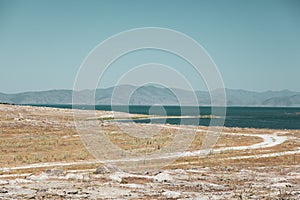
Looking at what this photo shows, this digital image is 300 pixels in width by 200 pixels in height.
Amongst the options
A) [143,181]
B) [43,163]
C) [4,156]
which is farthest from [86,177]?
[4,156]

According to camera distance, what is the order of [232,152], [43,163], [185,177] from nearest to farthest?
[185,177], [43,163], [232,152]

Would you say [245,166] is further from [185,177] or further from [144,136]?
[144,136]

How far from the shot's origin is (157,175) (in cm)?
3544

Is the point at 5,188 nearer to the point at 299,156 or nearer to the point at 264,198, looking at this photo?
the point at 264,198

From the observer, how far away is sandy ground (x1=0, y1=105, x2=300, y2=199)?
2809 centimetres

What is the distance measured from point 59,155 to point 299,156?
3061 centimetres

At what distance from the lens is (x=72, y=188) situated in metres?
29.9

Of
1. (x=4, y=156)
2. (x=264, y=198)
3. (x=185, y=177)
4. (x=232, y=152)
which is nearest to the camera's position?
(x=264, y=198)

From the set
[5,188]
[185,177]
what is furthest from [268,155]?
[5,188]

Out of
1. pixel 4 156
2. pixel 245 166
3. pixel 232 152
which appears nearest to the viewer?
pixel 245 166

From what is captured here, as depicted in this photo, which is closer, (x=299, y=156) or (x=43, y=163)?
(x=43, y=163)

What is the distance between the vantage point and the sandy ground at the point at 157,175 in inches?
1106

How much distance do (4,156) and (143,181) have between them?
84.7ft

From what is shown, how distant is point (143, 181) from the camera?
1314 inches
